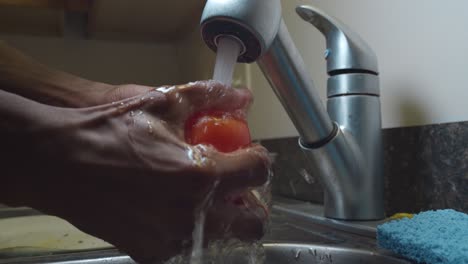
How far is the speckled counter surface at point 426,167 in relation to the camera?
0.51 meters

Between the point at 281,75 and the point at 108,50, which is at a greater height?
the point at 108,50

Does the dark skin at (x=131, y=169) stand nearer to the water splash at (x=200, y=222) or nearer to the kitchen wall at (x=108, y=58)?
the water splash at (x=200, y=222)

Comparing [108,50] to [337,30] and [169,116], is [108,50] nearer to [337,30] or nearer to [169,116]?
[337,30]

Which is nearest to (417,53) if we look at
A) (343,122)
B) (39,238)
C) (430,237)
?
(343,122)

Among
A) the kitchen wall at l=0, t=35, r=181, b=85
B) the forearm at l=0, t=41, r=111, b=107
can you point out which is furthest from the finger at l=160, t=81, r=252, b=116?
the kitchen wall at l=0, t=35, r=181, b=85

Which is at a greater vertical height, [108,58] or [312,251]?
[108,58]

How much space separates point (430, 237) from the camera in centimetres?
40

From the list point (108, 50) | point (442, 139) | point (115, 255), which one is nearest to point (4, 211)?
point (115, 255)

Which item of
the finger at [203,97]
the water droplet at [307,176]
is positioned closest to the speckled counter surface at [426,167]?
the water droplet at [307,176]

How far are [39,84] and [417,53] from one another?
0.47 metres

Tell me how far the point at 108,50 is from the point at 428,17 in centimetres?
162

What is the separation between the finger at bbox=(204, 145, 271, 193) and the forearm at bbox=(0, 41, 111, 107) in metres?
0.16

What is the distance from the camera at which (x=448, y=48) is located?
541mm

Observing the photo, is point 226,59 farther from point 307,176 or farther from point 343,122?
point 307,176
